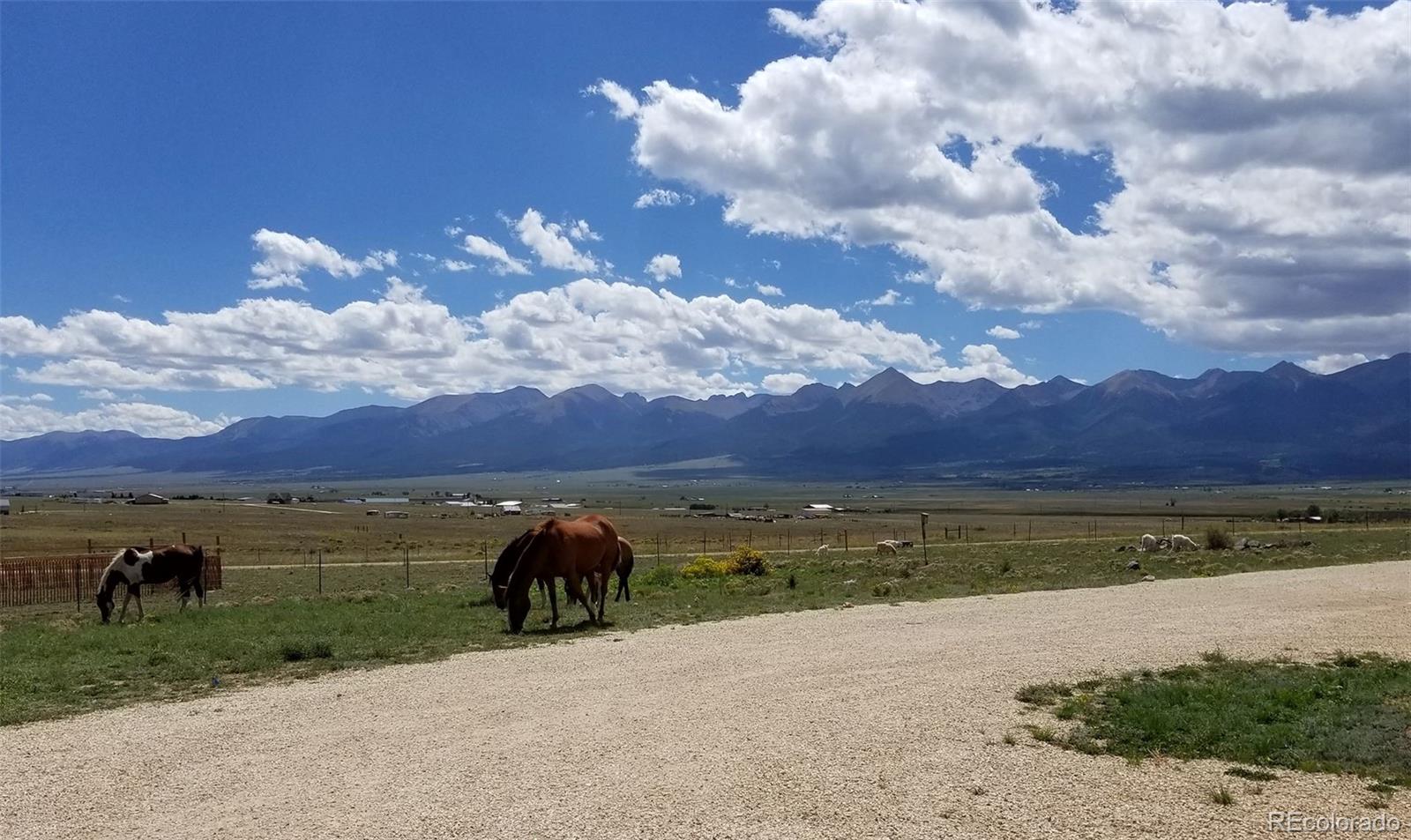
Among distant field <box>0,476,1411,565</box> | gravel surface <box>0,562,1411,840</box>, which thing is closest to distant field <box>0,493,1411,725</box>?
distant field <box>0,476,1411,565</box>

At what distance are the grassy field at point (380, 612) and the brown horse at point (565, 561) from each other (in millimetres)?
596

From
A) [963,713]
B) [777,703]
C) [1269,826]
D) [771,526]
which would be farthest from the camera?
[771,526]

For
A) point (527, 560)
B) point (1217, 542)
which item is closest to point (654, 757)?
point (527, 560)

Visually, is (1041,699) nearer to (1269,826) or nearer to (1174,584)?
(1269,826)

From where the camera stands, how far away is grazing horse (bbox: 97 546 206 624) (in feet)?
81.0

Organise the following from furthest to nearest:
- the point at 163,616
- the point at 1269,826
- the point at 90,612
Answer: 1. the point at 90,612
2. the point at 163,616
3. the point at 1269,826

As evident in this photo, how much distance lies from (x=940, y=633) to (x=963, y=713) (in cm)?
703

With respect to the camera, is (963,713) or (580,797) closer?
(580,797)

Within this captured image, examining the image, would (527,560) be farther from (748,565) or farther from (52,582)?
(52,582)

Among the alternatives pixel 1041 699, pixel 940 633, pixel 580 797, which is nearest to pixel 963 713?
pixel 1041 699

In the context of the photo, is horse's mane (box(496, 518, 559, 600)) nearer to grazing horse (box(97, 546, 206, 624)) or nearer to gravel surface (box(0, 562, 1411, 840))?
gravel surface (box(0, 562, 1411, 840))

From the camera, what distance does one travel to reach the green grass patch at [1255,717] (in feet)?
32.5

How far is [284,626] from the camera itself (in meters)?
21.1

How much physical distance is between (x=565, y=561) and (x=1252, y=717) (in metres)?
13.6
